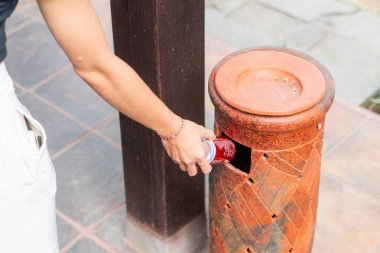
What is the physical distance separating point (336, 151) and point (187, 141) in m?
1.78

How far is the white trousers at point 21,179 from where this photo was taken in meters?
2.03

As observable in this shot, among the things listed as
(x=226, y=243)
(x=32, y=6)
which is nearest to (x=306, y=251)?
(x=226, y=243)

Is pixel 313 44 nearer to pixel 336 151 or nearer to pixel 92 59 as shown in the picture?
pixel 336 151

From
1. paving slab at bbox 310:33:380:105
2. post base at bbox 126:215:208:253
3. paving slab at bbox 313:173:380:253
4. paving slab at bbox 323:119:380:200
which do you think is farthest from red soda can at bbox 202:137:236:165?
paving slab at bbox 310:33:380:105

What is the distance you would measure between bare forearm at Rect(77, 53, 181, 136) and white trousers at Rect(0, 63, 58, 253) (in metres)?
0.21

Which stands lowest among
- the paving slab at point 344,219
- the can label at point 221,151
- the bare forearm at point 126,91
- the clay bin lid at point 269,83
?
the paving slab at point 344,219

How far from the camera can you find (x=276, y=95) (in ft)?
8.11

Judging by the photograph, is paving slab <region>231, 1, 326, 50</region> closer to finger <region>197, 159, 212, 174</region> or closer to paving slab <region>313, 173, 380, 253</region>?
paving slab <region>313, 173, 380, 253</region>

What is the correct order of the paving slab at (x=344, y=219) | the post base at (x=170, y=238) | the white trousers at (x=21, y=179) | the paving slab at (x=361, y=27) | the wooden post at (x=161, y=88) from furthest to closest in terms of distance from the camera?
the paving slab at (x=361, y=27), the paving slab at (x=344, y=219), the post base at (x=170, y=238), the wooden post at (x=161, y=88), the white trousers at (x=21, y=179)

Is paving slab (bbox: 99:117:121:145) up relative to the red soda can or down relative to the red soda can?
down

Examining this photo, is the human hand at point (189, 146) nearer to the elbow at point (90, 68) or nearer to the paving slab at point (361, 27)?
the elbow at point (90, 68)

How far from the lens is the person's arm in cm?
192

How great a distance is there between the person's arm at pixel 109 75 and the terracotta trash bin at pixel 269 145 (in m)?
0.15

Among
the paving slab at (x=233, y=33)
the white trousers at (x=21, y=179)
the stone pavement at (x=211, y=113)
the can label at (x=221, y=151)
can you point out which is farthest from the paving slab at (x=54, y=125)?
the white trousers at (x=21, y=179)
